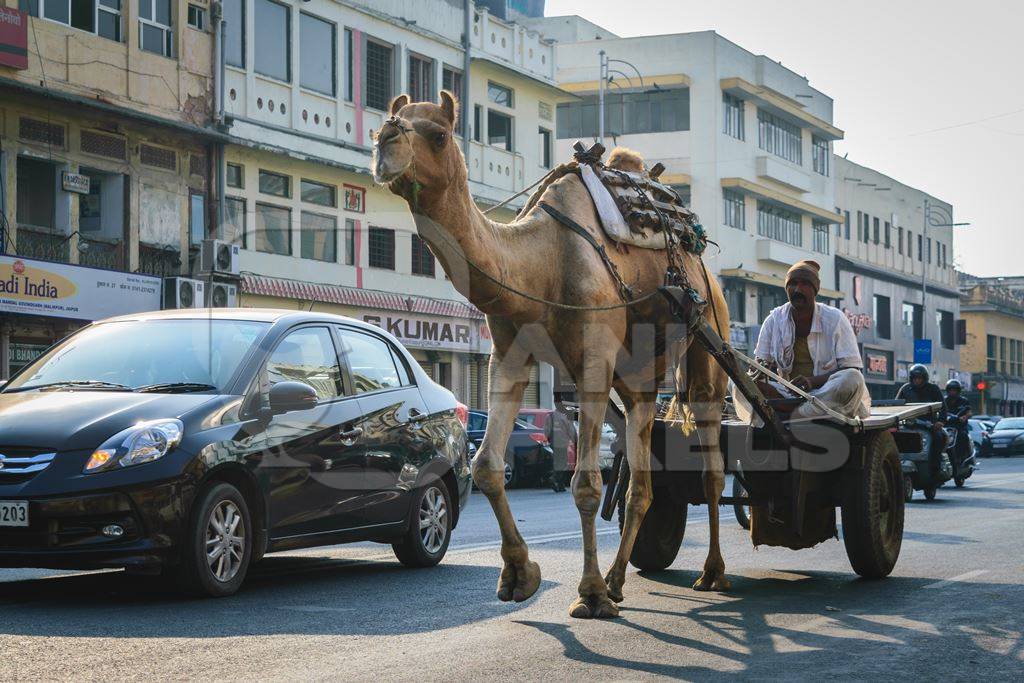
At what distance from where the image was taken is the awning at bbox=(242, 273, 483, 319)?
105 feet

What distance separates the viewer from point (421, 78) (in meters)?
39.3

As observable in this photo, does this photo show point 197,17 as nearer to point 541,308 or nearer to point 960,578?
point 960,578

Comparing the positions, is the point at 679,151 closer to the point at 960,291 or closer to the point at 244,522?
the point at 960,291

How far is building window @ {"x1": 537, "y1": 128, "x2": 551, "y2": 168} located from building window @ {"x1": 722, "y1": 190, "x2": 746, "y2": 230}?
1383 cm

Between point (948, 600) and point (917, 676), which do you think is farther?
point (948, 600)

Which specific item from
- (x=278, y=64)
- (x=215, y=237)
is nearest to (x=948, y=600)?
(x=215, y=237)

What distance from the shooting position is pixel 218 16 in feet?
103

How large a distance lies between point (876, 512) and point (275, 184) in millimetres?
25011

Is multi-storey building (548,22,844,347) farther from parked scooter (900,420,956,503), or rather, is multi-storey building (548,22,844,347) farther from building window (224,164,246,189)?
parked scooter (900,420,956,503)

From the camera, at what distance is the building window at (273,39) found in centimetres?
3300

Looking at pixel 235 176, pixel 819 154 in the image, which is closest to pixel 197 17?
pixel 235 176

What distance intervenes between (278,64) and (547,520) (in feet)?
62.9

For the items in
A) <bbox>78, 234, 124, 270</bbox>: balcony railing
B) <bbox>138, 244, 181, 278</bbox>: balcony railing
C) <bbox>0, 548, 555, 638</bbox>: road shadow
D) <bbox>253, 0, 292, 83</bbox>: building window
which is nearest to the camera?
<bbox>0, 548, 555, 638</bbox>: road shadow

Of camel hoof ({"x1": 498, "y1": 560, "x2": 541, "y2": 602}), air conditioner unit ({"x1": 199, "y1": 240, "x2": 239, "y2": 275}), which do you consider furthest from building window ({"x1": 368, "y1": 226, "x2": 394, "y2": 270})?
camel hoof ({"x1": 498, "y1": 560, "x2": 541, "y2": 602})
